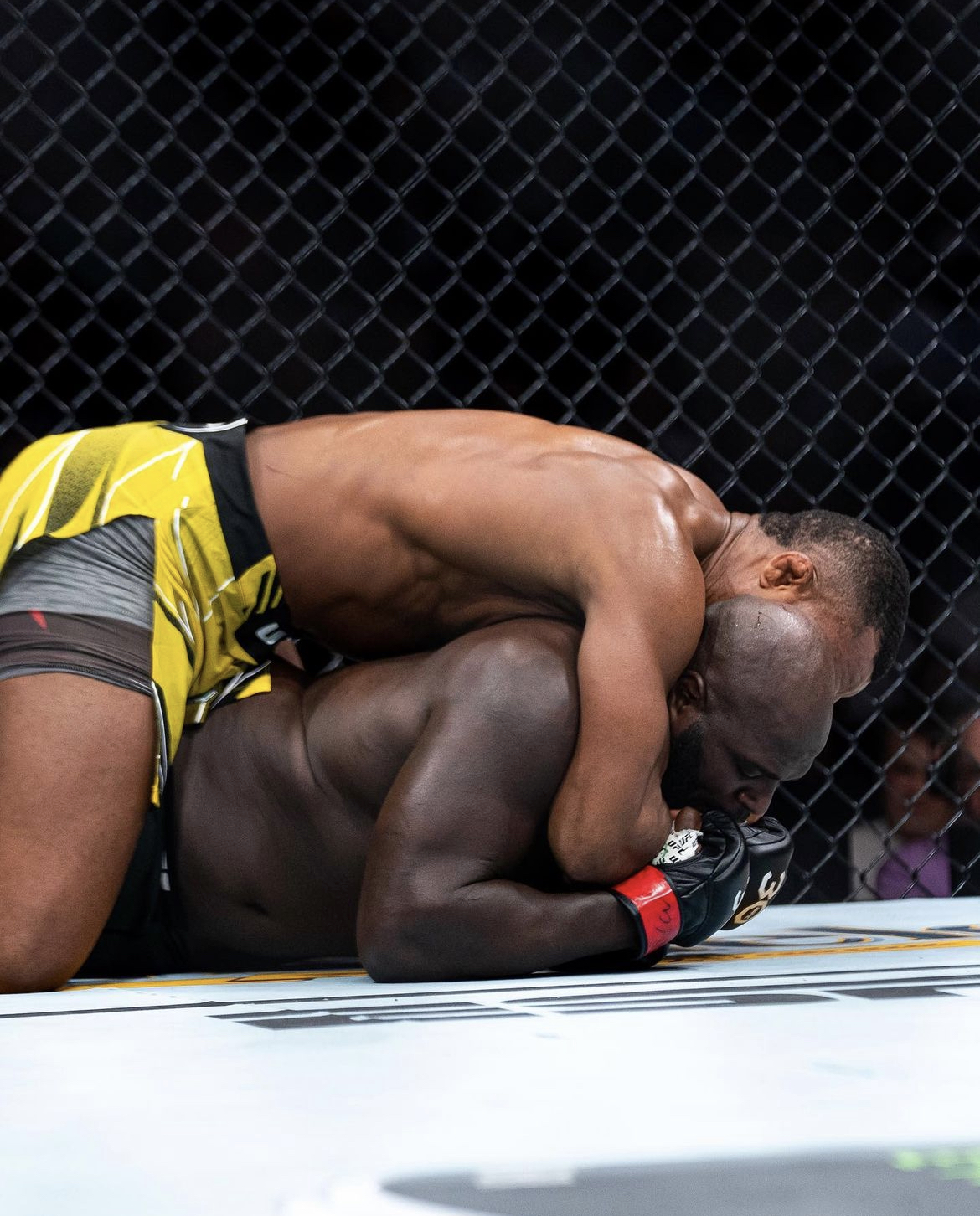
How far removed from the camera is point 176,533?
5.07 feet

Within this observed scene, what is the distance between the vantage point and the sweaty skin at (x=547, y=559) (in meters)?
1.36

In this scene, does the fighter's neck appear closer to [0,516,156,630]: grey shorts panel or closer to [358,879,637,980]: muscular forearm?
[358,879,637,980]: muscular forearm

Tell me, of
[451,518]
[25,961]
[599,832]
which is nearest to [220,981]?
[25,961]

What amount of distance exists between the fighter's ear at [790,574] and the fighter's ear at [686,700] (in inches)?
5.6

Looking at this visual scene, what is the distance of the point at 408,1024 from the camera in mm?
1055

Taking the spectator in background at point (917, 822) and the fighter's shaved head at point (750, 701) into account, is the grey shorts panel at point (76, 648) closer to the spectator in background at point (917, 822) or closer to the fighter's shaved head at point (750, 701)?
the fighter's shaved head at point (750, 701)

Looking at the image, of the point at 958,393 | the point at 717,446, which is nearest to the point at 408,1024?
the point at 717,446

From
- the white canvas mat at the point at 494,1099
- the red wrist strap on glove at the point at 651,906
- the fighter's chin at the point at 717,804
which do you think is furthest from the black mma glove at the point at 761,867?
the white canvas mat at the point at 494,1099

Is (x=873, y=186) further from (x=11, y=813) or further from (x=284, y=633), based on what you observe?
(x=11, y=813)

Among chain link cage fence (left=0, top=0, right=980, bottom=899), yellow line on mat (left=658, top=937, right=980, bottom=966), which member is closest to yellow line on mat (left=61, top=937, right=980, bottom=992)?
Answer: yellow line on mat (left=658, top=937, right=980, bottom=966)

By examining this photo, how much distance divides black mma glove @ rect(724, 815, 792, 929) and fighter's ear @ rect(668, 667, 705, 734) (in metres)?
0.15

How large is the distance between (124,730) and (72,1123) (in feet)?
2.45

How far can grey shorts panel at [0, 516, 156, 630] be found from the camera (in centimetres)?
148

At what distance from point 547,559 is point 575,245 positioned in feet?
6.62
